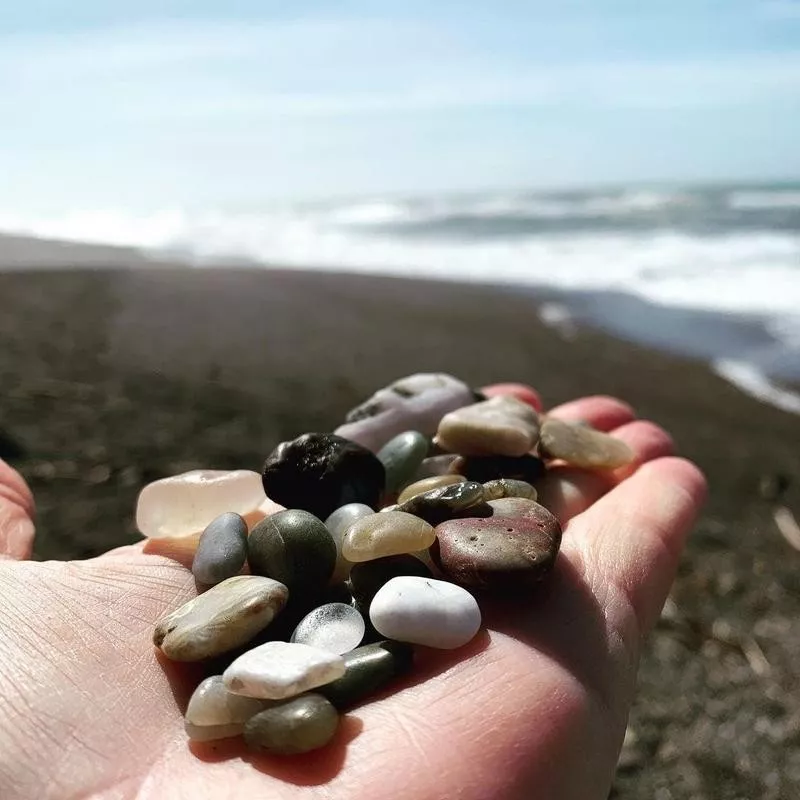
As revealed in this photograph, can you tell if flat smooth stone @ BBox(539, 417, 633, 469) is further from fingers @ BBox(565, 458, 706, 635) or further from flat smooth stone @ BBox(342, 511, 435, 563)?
flat smooth stone @ BBox(342, 511, 435, 563)

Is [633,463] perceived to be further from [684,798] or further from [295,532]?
[295,532]

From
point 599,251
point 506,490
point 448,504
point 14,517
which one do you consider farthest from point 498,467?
point 599,251

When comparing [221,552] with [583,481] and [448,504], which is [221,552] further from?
[583,481]

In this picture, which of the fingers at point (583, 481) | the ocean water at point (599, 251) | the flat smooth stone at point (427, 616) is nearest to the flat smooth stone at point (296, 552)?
the flat smooth stone at point (427, 616)

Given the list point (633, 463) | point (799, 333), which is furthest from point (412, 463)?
point (799, 333)

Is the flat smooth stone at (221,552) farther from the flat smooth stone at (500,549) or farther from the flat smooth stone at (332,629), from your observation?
Answer: the flat smooth stone at (500,549)
